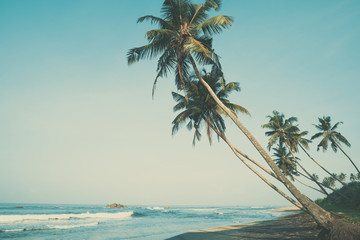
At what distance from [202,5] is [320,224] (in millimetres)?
10391

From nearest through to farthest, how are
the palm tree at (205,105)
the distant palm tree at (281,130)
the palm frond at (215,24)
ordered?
1. the palm frond at (215,24)
2. the palm tree at (205,105)
3. the distant palm tree at (281,130)

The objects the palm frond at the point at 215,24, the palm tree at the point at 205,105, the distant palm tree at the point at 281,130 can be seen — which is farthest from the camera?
the distant palm tree at the point at 281,130

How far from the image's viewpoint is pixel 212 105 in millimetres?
12906

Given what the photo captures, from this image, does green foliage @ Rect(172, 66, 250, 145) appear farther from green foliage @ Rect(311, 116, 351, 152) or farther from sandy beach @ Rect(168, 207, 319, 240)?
green foliage @ Rect(311, 116, 351, 152)

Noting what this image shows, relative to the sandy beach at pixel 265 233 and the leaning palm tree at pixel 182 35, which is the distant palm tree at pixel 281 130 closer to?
the sandy beach at pixel 265 233

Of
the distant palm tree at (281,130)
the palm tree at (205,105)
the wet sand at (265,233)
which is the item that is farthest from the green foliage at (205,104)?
the distant palm tree at (281,130)

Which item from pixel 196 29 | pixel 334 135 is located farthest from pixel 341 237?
pixel 334 135

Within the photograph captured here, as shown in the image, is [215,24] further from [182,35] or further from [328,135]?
[328,135]

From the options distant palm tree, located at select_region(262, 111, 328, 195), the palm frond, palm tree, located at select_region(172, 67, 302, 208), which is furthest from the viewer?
distant palm tree, located at select_region(262, 111, 328, 195)

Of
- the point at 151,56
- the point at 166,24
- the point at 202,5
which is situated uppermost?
the point at 202,5

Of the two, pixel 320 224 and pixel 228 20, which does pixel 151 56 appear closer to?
pixel 228 20

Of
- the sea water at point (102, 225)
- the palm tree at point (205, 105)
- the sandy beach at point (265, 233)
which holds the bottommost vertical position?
the sea water at point (102, 225)

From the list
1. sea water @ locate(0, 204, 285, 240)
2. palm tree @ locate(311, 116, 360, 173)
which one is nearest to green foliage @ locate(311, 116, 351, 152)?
palm tree @ locate(311, 116, 360, 173)

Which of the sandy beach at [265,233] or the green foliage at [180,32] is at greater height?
the green foliage at [180,32]
